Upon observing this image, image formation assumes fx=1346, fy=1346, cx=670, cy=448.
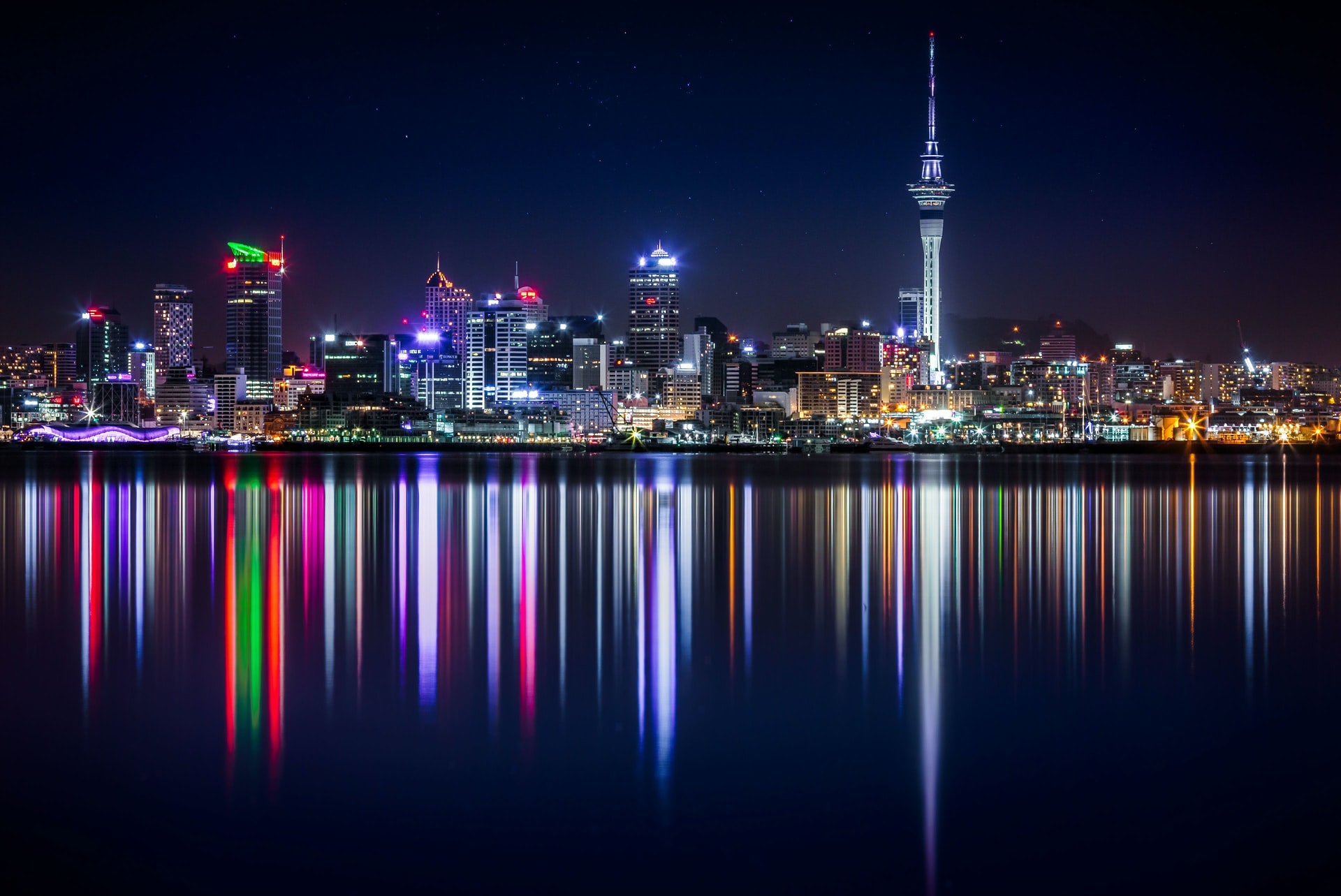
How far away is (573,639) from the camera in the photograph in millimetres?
13484

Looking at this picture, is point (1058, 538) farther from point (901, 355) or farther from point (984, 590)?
point (901, 355)

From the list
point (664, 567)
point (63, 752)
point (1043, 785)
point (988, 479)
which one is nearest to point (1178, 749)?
point (1043, 785)

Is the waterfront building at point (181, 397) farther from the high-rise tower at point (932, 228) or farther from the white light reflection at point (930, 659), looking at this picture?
the white light reflection at point (930, 659)

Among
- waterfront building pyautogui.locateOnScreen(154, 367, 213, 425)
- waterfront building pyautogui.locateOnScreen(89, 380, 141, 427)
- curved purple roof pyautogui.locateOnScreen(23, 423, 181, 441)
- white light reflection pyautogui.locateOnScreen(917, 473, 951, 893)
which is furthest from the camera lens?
waterfront building pyautogui.locateOnScreen(154, 367, 213, 425)

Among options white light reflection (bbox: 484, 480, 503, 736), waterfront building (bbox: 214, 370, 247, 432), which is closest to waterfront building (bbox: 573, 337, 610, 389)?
waterfront building (bbox: 214, 370, 247, 432)

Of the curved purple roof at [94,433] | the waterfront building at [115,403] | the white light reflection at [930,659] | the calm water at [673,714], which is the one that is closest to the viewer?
the calm water at [673,714]

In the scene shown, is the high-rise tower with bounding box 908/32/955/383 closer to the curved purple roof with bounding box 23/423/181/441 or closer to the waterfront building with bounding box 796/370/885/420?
the waterfront building with bounding box 796/370/885/420

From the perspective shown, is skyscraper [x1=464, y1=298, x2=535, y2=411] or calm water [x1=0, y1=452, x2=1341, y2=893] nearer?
calm water [x1=0, y1=452, x2=1341, y2=893]

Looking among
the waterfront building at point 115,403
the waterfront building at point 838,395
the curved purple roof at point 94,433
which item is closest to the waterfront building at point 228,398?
the waterfront building at point 115,403

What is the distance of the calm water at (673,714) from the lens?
7191 millimetres

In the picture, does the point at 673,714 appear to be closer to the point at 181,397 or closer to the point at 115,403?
the point at 115,403

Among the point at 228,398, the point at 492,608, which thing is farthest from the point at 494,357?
the point at 492,608

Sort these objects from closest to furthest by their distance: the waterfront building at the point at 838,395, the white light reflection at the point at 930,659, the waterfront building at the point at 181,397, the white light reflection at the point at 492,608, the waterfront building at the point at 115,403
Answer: the white light reflection at the point at 930,659, the white light reflection at the point at 492,608, the waterfront building at the point at 115,403, the waterfront building at the point at 838,395, the waterfront building at the point at 181,397

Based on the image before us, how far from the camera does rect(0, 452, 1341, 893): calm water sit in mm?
7191
